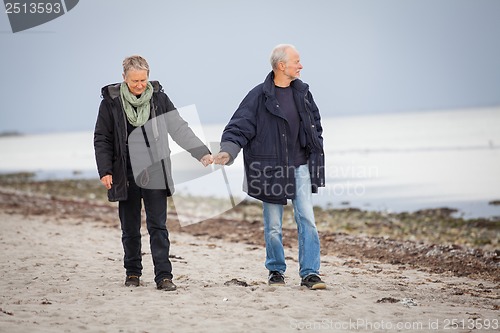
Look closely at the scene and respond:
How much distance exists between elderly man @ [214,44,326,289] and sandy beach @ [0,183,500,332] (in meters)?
0.63

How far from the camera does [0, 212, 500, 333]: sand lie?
17.9 feet

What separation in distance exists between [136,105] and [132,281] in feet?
5.66

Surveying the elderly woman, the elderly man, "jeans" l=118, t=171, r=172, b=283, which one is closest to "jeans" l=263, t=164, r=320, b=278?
the elderly man

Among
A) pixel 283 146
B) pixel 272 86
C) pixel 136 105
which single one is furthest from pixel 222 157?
pixel 136 105

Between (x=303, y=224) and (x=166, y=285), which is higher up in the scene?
(x=303, y=224)

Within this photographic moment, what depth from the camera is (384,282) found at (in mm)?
7531

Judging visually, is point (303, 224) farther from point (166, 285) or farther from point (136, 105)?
point (136, 105)

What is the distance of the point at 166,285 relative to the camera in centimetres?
674

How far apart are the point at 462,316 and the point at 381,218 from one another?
34.5 feet

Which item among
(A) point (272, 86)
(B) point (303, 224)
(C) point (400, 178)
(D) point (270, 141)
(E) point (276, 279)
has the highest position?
(A) point (272, 86)

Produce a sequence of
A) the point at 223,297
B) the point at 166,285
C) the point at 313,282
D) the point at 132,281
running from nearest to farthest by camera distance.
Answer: the point at 223,297 < the point at 166,285 < the point at 313,282 < the point at 132,281

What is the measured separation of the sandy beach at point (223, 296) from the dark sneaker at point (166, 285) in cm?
11

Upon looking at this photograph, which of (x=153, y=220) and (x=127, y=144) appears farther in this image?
(x=153, y=220)

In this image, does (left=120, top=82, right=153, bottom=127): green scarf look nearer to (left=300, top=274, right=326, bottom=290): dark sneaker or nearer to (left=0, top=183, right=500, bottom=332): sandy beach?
(left=0, top=183, right=500, bottom=332): sandy beach
